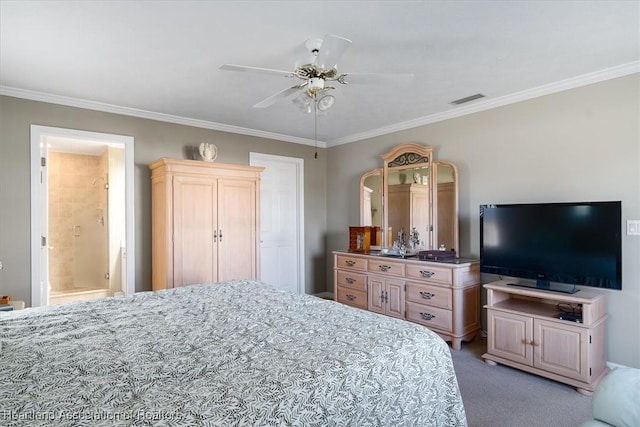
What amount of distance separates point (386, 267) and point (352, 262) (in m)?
0.53

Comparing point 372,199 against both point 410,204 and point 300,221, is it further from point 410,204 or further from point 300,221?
point 300,221

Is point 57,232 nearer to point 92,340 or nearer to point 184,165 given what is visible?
point 184,165

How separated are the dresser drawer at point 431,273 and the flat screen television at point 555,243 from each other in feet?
1.08

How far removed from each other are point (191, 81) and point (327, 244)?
3348mm

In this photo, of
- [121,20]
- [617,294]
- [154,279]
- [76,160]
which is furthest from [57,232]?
[617,294]

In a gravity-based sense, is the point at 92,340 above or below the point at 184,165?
below

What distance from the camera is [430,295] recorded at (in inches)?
141

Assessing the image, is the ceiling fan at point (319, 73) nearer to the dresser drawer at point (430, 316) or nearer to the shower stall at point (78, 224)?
the dresser drawer at point (430, 316)

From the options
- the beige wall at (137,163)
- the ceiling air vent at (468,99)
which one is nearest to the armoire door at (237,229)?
the beige wall at (137,163)

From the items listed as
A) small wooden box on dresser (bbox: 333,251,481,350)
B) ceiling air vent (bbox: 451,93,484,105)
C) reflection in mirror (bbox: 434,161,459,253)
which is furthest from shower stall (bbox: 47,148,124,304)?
ceiling air vent (bbox: 451,93,484,105)

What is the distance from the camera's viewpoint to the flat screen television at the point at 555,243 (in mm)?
2645

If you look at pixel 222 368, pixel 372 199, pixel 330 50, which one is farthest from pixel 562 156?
pixel 222 368

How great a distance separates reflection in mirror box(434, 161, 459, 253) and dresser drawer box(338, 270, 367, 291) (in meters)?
0.96

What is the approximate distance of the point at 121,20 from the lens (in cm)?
210
